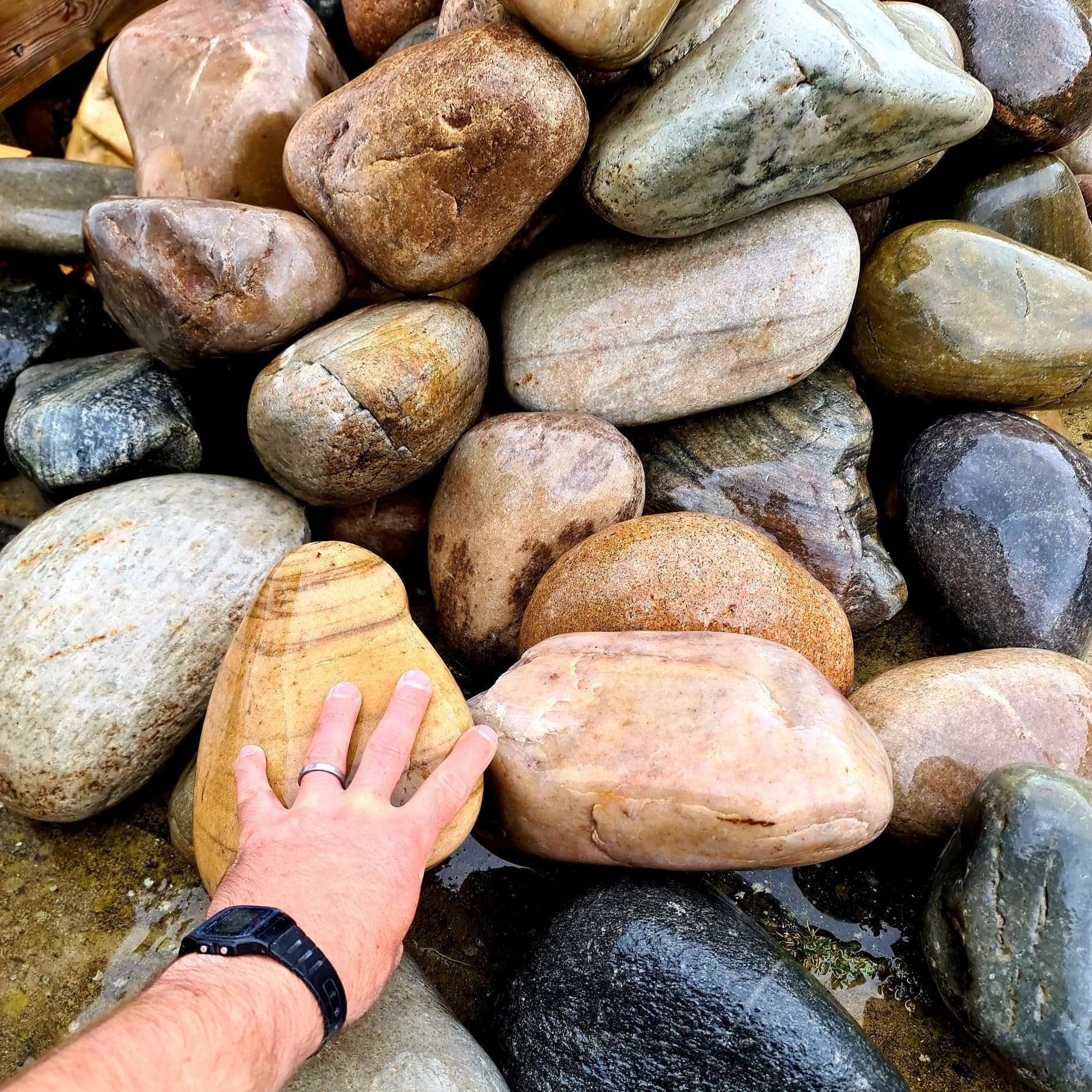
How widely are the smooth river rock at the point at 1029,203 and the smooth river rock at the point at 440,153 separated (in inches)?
77.4

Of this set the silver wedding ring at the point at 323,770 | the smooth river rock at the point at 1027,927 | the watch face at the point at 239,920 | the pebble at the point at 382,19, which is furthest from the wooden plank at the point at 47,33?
the smooth river rock at the point at 1027,927

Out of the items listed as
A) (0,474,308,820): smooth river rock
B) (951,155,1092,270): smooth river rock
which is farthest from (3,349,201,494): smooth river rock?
(951,155,1092,270): smooth river rock

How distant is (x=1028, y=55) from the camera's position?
3256 millimetres

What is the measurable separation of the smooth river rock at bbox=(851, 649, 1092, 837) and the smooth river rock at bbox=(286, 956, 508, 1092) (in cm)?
128

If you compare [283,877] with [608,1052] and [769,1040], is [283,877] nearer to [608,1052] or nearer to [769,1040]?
[608,1052]

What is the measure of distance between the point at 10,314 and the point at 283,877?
8.92ft

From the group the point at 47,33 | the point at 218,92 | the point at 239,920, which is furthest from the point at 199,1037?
the point at 47,33

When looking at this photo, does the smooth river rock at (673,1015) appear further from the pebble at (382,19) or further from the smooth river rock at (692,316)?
the pebble at (382,19)

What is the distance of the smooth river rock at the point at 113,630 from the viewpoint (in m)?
2.40

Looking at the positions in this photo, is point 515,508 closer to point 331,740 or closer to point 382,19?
point 331,740

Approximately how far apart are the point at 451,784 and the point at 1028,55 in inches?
135

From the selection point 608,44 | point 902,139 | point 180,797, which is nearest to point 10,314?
point 180,797

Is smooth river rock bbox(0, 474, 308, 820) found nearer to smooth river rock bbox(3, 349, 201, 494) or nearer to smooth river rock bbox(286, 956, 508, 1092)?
smooth river rock bbox(3, 349, 201, 494)

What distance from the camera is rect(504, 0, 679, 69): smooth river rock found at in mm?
2256
